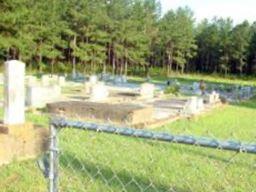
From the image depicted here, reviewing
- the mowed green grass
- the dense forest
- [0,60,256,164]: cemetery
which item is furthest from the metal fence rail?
the dense forest

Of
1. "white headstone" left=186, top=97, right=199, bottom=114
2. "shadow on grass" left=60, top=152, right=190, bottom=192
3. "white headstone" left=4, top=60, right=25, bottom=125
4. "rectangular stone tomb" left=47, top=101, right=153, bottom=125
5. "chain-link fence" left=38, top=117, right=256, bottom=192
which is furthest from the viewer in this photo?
"white headstone" left=186, top=97, right=199, bottom=114

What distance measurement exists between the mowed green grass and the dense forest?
1364 inches

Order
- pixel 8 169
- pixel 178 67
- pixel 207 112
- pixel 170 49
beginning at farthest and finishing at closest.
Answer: pixel 178 67 → pixel 170 49 → pixel 207 112 → pixel 8 169

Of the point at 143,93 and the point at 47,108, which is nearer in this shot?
the point at 47,108

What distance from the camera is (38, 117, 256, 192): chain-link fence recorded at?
23.4 ft

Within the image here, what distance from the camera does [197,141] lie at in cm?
290

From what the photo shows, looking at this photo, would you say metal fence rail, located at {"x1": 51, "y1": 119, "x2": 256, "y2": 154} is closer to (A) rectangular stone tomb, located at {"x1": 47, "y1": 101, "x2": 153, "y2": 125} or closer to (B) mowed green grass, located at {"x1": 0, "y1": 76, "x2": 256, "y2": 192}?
(B) mowed green grass, located at {"x1": 0, "y1": 76, "x2": 256, "y2": 192}

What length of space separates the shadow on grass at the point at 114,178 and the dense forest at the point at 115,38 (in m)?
36.2

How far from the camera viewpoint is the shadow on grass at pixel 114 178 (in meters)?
6.97

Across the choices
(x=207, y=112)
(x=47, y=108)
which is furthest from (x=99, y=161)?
(x=207, y=112)

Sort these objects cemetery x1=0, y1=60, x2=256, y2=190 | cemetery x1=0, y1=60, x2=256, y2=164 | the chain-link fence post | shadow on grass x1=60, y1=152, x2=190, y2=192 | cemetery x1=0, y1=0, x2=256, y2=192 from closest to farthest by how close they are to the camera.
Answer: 1. the chain-link fence post
2. cemetery x1=0, y1=0, x2=256, y2=192
3. shadow on grass x1=60, y1=152, x2=190, y2=192
4. cemetery x1=0, y1=60, x2=256, y2=190
5. cemetery x1=0, y1=60, x2=256, y2=164

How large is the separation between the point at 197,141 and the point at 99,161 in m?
5.91

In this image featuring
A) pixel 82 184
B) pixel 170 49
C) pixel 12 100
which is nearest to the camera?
pixel 82 184

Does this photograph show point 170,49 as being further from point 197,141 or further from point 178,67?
point 197,141
